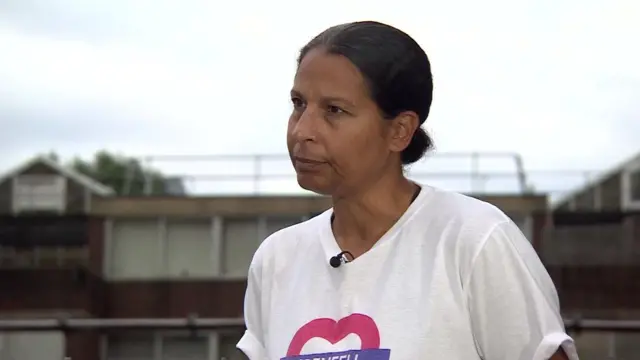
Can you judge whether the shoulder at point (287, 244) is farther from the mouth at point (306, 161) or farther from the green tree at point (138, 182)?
the green tree at point (138, 182)

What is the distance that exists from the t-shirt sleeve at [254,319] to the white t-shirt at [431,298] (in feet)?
0.20

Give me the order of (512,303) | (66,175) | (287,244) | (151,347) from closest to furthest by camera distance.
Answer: (512,303) → (287,244) → (151,347) → (66,175)

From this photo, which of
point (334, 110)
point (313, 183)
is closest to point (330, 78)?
point (334, 110)

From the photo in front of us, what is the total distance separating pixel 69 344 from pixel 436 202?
3761mm

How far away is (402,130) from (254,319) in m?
0.41

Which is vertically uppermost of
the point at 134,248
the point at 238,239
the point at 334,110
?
the point at 334,110

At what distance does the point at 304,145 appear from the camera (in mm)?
1719

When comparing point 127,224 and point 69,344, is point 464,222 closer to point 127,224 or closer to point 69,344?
point 69,344

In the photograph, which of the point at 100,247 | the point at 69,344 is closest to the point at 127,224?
the point at 100,247

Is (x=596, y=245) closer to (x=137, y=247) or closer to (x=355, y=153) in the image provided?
(x=137, y=247)

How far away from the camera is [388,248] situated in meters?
1.75

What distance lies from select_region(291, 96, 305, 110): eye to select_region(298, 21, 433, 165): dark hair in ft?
0.24

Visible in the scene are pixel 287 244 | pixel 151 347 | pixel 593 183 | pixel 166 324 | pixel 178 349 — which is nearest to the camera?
pixel 287 244

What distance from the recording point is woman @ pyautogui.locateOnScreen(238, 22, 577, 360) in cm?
164
